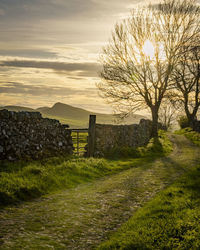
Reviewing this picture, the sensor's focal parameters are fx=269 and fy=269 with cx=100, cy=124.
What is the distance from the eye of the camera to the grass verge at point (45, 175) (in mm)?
8992

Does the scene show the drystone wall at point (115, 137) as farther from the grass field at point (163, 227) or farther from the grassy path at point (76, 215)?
the grass field at point (163, 227)

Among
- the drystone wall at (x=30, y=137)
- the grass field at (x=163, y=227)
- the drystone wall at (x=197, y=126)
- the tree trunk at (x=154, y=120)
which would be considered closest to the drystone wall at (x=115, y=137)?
the drystone wall at (x=30, y=137)

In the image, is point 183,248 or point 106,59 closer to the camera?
point 183,248

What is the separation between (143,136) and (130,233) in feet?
73.5

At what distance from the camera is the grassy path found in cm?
575

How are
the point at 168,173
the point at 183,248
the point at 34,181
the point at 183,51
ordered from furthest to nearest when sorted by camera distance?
the point at 183,51, the point at 168,173, the point at 34,181, the point at 183,248

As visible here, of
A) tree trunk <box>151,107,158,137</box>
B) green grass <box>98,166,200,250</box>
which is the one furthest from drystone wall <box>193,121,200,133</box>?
green grass <box>98,166,200,250</box>

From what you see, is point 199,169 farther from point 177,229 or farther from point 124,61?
point 124,61

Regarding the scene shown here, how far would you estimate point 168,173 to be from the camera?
1380 cm

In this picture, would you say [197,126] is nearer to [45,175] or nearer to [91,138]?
[91,138]

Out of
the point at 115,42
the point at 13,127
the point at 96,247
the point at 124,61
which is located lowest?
the point at 96,247

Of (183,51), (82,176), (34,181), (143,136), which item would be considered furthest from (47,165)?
(183,51)

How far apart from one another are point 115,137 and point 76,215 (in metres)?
13.6

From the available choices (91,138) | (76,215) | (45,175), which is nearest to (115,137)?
(91,138)
